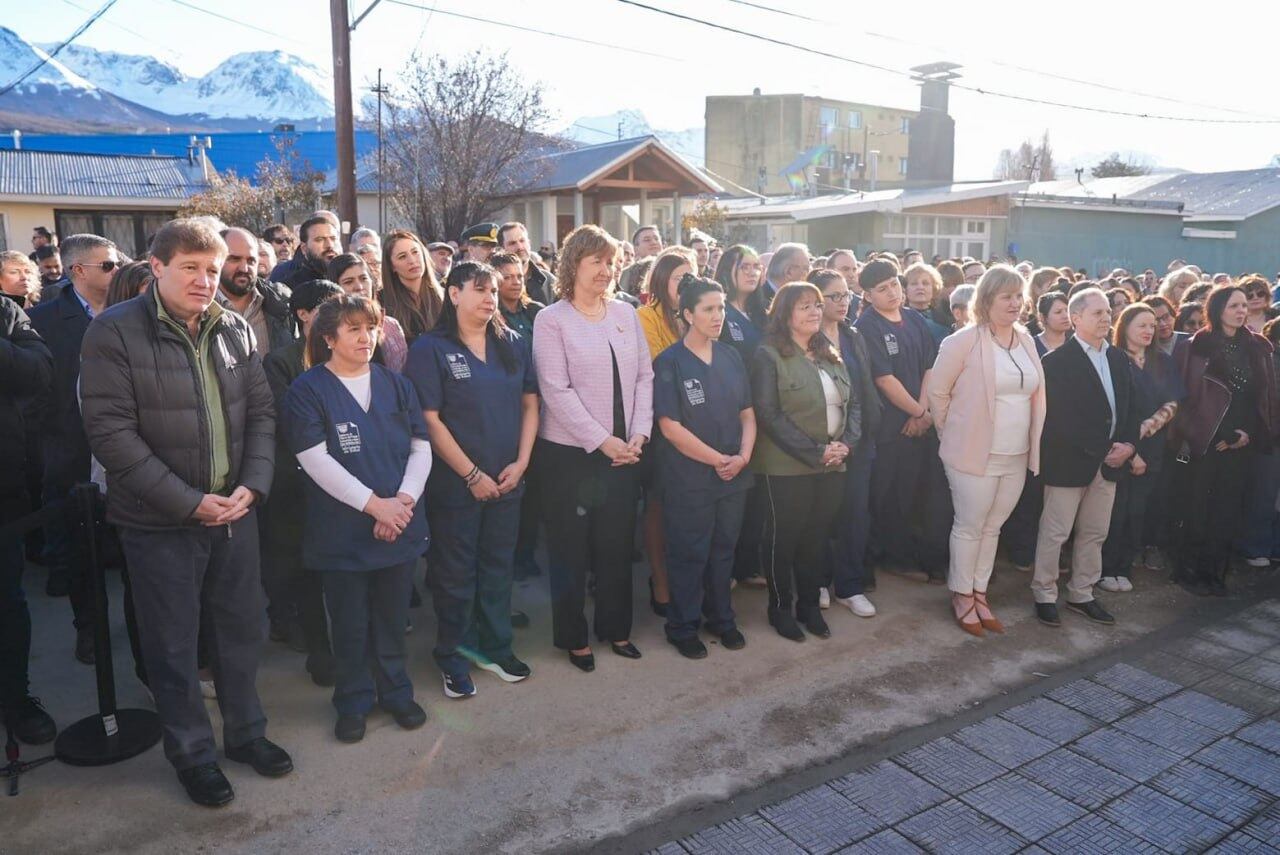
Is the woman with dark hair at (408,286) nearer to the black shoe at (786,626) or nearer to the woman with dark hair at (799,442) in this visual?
the woman with dark hair at (799,442)

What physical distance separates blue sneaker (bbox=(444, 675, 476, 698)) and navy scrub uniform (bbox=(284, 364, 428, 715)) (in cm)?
25

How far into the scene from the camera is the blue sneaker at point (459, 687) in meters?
4.17

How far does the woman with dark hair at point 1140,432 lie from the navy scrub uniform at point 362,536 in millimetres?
4467

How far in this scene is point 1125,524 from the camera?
589 centimetres

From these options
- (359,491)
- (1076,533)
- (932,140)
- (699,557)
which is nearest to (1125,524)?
(1076,533)

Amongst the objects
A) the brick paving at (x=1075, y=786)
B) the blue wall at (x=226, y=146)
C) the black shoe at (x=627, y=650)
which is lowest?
the brick paving at (x=1075, y=786)

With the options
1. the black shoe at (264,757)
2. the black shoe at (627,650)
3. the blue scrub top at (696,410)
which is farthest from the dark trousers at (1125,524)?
the black shoe at (264,757)

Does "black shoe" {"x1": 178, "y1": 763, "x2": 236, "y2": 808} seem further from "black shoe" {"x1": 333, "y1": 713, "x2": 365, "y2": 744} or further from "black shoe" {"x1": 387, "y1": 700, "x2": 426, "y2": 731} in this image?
"black shoe" {"x1": 387, "y1": 700, "x2": 426, "y2": 731}

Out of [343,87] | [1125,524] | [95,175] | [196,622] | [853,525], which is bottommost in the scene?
[1125,524]

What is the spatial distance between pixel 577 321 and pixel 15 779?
3047 millimetres

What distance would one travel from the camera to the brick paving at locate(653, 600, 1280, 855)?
3.20m

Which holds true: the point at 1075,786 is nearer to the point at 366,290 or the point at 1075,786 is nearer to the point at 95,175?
the point at 366,290

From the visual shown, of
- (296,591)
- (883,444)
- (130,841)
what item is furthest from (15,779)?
(883,444)

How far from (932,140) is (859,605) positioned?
35085mm
